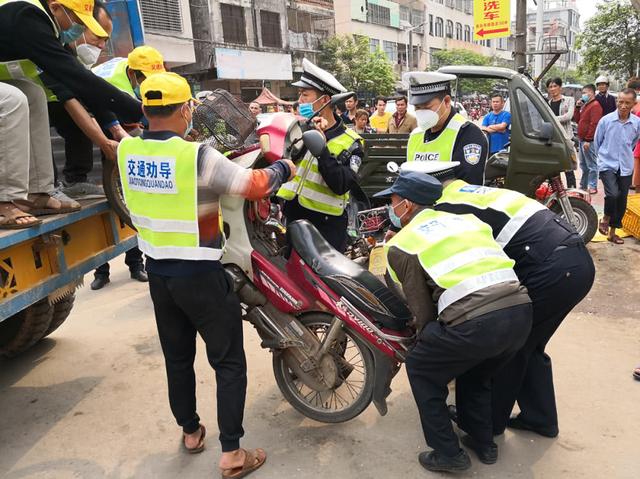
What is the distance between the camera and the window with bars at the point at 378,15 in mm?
43625

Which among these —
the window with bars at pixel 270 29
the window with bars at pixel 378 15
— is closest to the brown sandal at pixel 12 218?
the window with bars at pixel 270 29

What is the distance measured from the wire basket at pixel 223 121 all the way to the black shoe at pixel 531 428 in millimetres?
2054

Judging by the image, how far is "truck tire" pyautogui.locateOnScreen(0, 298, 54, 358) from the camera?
355cm

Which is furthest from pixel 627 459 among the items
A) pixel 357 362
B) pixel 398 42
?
pixel 398 42

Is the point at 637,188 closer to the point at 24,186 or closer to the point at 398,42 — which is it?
the point at 24,186

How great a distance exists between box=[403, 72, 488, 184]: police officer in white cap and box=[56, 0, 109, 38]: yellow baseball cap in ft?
5.93

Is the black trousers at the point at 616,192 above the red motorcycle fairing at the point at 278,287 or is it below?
below

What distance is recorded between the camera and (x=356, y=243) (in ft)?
18.6

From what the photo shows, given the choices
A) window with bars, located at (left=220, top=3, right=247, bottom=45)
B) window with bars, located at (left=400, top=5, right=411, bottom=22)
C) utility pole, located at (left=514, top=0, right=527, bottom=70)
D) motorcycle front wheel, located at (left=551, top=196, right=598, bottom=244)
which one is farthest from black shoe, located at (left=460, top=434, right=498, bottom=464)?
window with bars, located at (left=400, top=5, right=411, bottom=22)

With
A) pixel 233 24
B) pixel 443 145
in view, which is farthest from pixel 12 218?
pixel 233 24

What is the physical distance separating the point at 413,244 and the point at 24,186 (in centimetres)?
190

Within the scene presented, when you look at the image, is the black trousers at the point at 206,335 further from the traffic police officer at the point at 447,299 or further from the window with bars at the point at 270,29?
the window with bars at the point at 270,29

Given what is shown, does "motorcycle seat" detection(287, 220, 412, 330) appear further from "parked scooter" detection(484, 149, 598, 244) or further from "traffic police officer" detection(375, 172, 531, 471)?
"parked scooter" detection(484, 149, 598, 244)

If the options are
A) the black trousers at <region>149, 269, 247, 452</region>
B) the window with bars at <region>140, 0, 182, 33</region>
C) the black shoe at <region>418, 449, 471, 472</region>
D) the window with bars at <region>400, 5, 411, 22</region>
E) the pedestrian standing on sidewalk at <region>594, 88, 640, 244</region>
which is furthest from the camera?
the window with bars at <region>400, 5, 411, 22</region>
